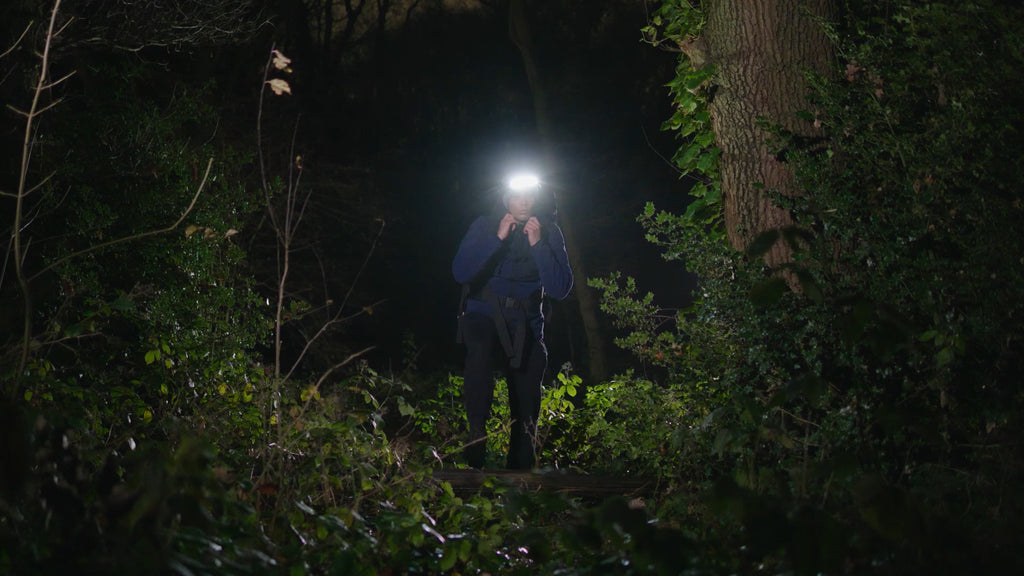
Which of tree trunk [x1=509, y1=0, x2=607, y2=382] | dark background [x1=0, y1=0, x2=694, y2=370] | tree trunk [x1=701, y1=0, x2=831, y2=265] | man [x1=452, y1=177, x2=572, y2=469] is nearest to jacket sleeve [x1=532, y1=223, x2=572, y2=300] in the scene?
man [x1=452, y1=177, x2=572, y2=469]

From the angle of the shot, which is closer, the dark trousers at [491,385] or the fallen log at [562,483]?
the fallen log at [562,483]

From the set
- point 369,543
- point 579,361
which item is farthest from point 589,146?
point 369,543

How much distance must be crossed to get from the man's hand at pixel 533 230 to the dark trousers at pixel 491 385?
0.63 metres

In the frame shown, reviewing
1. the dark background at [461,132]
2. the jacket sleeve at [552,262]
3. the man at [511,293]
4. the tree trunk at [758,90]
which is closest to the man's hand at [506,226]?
the man at [511,293]

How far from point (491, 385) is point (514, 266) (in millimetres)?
860

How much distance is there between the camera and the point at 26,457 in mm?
1893

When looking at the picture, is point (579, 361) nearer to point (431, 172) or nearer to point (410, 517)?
point (431, 172)

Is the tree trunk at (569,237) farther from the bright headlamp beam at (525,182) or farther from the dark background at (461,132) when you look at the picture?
the bright headlamp beam at (525,182)

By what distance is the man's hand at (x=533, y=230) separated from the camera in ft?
18.6

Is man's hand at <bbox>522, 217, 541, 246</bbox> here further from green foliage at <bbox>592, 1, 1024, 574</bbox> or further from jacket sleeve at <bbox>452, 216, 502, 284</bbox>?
green foliage at <bbox>592, 1, 1024, 574</bbox>

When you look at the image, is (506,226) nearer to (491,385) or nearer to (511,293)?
(511,293)

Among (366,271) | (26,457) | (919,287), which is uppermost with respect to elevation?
(366,271)

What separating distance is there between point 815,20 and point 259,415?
3.87 metres

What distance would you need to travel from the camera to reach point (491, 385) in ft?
19.1
